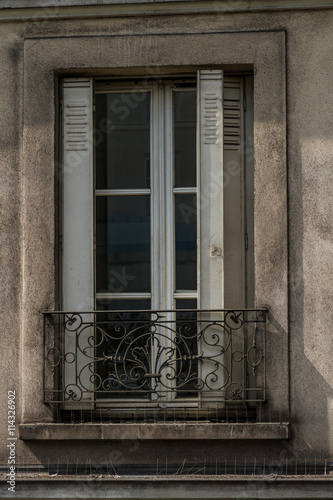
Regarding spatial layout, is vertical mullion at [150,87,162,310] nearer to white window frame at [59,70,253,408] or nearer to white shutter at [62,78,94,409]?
white window frame at [59,70,253,408]

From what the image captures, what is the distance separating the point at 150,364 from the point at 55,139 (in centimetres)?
201

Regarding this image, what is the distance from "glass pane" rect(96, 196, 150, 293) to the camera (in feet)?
25.6

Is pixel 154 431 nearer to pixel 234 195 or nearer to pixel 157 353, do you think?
pixel 157 353

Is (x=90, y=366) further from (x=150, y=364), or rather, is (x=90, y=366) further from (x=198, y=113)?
(x=198, y=113)

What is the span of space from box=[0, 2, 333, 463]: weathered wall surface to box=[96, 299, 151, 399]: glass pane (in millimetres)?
439

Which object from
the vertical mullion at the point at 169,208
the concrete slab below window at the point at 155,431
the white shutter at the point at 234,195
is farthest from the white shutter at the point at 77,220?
the white shutter at the point at 234,195

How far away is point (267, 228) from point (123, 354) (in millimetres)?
1561

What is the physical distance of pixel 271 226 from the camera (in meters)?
7.50

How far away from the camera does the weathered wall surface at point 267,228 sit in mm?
7430

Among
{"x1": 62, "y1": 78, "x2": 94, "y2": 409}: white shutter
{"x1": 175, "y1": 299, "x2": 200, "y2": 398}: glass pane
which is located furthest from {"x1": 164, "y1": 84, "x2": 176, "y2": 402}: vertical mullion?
{"x1": 62, "y1": 78, "x2": 94, "y2": 409}: white shutter

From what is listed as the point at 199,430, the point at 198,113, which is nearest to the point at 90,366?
the point at 199,430

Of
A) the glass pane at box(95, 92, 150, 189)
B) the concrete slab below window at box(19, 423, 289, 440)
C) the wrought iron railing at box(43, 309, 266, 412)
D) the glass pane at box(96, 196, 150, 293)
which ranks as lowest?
the concrete slab below window at box(19, 423, 289, 440)

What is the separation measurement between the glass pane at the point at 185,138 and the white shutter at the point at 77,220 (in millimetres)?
722

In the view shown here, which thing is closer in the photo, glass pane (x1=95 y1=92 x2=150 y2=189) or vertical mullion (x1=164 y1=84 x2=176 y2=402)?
vertical mullion (x1=164 y1=84 x2=176 y2=402)
